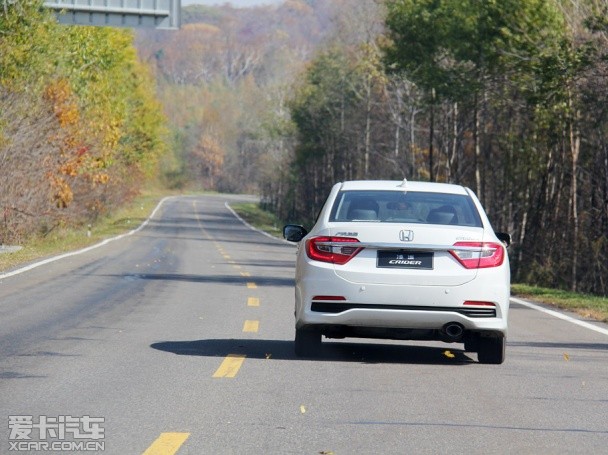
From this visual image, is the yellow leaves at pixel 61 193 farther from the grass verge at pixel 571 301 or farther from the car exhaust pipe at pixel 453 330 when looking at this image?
the car exhaust pipe at pixel 453 330

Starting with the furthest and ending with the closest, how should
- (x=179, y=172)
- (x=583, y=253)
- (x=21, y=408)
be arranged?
(x=179, y=172), (x=583, y=253), (x=21, y=408)

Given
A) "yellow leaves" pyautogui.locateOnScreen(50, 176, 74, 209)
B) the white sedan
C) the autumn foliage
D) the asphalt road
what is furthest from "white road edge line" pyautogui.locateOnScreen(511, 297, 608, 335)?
"yellow leaves" pyautogui.locateOnScreen(50, 176, 74, 209)

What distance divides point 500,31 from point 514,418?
22.1 m

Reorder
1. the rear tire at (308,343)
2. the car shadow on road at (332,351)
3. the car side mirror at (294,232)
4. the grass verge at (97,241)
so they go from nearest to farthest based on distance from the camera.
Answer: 1. the rear tire at (308,343)
2. the car shadow on road at (332,351)
3. the car side mirror at (294,232)
4. the grass verge at (97,241)

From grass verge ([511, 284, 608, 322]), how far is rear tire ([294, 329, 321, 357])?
6.59 meters

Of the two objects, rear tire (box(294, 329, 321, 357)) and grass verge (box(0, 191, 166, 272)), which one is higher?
rear tire (box(294, 329, 321, 357))

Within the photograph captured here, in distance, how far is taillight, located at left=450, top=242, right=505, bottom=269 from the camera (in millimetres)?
10812

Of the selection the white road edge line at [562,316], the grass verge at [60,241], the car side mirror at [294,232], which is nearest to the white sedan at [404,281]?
the car side mirror at [294,232]

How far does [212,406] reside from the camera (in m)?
8.60

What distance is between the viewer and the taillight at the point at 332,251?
10.8m

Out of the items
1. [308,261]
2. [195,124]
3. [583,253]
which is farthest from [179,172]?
[308,261]

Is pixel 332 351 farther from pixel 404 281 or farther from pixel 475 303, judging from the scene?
pixel 475 303

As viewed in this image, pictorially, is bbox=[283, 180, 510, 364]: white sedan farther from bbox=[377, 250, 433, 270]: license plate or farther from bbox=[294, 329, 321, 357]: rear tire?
bbox=[294, 329, 321, 357]: rear tire

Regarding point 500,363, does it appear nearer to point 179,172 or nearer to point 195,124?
point 179,172
